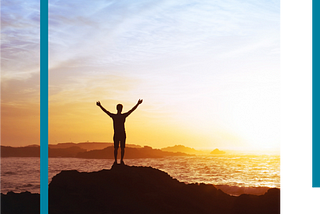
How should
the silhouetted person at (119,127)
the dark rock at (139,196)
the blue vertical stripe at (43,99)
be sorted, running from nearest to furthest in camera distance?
the blue vertical stripe at (43,99) → the dark rock at (139,196) → the silhouetted person at (119,127)

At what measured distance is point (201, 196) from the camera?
19.2 feet

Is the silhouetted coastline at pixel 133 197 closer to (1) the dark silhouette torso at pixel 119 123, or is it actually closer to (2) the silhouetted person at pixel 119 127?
(2) the silhouetted person at pixel 119 127

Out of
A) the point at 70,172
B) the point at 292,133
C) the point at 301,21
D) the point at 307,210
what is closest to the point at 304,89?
the point at 292,133

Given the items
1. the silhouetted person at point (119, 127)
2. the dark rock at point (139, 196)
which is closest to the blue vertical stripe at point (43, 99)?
the dark rock at point (139, 196)

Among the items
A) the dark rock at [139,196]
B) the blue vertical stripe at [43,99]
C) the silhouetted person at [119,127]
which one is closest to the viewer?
the blue vertical stripe at [43,99]

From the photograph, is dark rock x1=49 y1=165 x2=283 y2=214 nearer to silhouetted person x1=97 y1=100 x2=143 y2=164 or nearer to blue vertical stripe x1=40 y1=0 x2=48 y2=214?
silhouetted person x1=97 y1=100 x2=143 y2=164

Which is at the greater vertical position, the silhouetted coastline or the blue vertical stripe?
the blue vertical stripe

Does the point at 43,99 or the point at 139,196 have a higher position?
the point at 43,99

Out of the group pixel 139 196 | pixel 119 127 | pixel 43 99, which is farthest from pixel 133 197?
pixel 43 99

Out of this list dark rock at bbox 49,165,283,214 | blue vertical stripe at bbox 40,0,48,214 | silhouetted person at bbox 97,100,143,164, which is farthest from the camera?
silhouetted person at bbox 97,100,143,164

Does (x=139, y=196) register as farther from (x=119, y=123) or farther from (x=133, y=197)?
(x=119, y=123)

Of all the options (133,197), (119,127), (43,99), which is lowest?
(133,197)

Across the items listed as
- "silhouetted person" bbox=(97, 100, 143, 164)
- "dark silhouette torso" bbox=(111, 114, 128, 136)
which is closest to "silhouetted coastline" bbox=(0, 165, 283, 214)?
"silhouetted person" bbox=(97, 100, 143, 164)

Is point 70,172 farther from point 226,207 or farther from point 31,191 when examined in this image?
point 226,207
